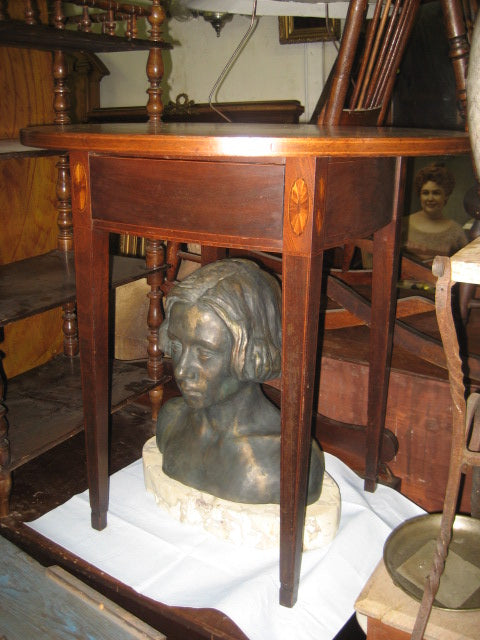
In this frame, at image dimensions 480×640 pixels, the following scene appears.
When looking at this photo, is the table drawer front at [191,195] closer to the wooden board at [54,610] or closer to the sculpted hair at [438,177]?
the wooden board at [54,610]

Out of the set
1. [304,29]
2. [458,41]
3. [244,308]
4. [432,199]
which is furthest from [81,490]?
[304,29]

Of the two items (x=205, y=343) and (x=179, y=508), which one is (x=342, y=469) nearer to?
(x=179, y=508)

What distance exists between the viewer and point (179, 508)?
140cm

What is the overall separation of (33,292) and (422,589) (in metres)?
1.04

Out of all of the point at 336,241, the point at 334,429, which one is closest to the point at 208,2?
the point at 336,241

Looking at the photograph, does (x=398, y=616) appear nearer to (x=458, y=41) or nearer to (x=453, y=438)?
(x=453, y=438)

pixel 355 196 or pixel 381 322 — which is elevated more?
pixel 355 196

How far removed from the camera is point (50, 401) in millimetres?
1643

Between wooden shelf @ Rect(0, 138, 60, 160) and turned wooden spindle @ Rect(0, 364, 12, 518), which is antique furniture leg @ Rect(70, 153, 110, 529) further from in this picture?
wooden shelf @ Rect(0, 138, 60, 160)

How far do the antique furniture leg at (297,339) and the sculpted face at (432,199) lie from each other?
71.9 inches

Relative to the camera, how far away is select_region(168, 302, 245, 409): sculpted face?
1.19 metres

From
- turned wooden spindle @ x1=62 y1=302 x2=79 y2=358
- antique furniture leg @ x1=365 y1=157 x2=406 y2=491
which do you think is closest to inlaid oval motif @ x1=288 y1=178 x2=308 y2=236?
antique furniture leg @ x1=365 y1=157 x2=406 y2=491

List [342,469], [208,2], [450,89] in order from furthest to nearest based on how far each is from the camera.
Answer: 1. [450,89]
2. [208,2]
3. [342,469]

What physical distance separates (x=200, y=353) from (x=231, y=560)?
1.48 feet
